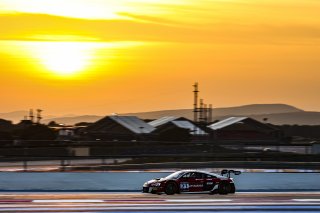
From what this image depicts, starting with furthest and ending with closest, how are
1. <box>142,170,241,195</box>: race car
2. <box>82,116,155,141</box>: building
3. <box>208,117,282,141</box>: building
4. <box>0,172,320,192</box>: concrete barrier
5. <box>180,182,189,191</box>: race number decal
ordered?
<box>208,117,282,141</box>: building
<box>82,116,155,141</box>: building
<box>0,172,320,192</box>: concrete barrier
<box>180,182,189,191</box>: race number decal
<box>142,170,241,195</box>: race car

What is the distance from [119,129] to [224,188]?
73921 millimetres

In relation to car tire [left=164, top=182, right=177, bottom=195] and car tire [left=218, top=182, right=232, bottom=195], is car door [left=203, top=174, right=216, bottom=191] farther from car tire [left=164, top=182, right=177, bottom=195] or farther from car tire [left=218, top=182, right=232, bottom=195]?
car tire [left=164, top=182, right=177, bottom=195]

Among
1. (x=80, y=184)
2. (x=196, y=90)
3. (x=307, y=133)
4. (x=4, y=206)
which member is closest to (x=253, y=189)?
(x=80, y=184)

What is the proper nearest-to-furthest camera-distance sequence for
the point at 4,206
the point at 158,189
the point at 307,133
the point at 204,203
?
the point at 4,206 → the point at 204,203 → the point at 158,189 → the point at 307,133

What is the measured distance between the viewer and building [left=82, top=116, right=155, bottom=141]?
90.4 meters

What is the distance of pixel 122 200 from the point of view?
2484cm

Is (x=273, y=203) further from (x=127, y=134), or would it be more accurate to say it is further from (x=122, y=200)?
(x=127, y=134)

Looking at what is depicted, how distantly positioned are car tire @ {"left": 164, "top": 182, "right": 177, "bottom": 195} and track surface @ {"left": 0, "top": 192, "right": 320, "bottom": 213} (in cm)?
40

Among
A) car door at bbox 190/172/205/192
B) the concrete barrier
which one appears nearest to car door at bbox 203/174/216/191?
car door at bbox 190/172/205/192

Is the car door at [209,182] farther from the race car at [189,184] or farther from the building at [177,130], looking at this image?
the building at [177,130]

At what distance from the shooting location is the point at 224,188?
28.2 m

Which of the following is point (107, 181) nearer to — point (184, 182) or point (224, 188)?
point (184, 182)

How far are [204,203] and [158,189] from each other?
11.9ft

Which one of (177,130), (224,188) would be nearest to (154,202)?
(224,188)
